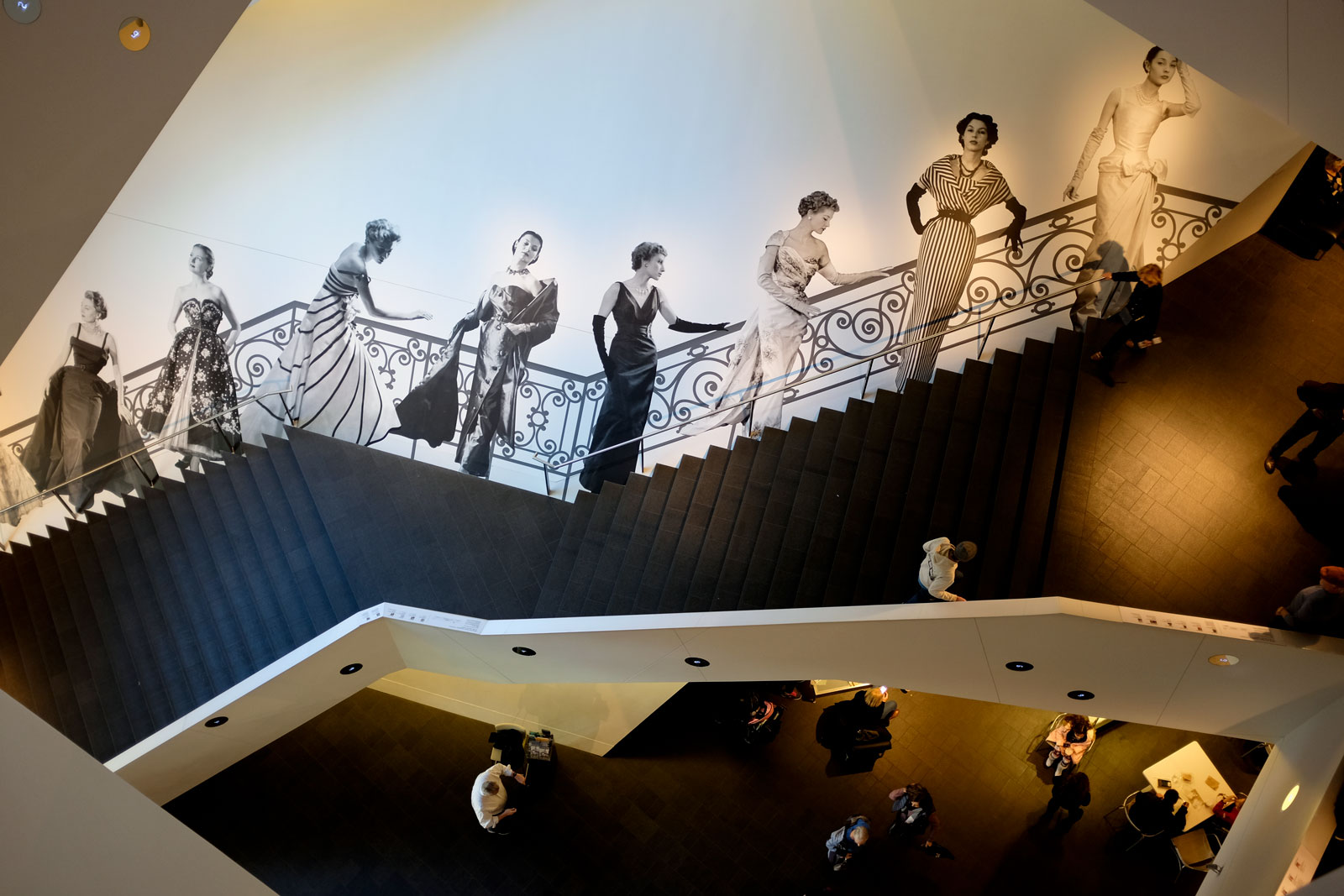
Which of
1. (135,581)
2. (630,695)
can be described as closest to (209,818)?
(135,581)

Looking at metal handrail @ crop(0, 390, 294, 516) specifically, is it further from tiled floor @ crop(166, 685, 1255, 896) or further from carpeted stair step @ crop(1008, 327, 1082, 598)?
carpeted stair step @ crop(1008, 327, 1082, 598)

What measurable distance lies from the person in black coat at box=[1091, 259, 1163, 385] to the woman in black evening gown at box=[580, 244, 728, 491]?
385 centimetres

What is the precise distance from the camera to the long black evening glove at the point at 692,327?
29.1 ft

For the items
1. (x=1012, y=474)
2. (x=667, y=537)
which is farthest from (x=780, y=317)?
(x=1012, y=474)

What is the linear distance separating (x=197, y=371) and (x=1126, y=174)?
979cm

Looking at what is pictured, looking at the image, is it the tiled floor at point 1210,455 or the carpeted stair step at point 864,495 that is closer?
the tiled floor at point 1210,455

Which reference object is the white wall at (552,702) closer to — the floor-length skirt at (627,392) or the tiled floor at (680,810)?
the tiled floor at (680,810)

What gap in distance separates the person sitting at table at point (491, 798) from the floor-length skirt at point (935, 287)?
5388 mm

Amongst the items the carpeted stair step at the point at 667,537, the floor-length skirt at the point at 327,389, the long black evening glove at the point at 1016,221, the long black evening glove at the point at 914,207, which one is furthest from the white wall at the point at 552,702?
the long black evening glove at the point at 1016,221

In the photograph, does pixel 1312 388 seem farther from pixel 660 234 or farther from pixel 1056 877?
pixel 660 234

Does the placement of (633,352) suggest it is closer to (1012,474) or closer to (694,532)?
(694,532)

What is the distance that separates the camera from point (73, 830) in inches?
71.1

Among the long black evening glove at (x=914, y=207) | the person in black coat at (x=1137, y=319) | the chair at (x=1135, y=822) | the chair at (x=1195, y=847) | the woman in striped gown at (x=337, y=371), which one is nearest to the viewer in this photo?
the person in black coat at (x=1137, y=319)

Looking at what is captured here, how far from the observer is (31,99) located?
8.38ft
